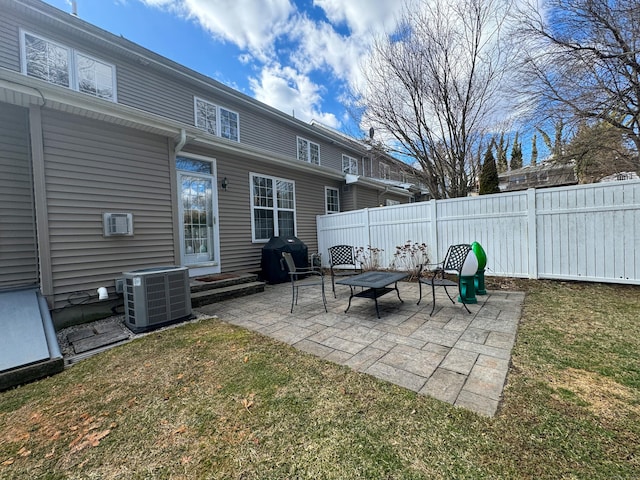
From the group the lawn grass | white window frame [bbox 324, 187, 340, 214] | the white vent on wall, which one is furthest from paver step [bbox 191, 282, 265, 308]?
white window frame [bbox 324, 187, 340, 214]

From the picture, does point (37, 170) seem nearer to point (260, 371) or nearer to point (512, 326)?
point (260, 371)

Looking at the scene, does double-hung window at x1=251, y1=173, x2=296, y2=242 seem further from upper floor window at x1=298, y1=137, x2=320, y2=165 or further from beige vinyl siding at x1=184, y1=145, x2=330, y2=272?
upper floor window at x1=298, y1=137, x2=320, y2=165

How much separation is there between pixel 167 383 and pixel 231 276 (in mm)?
3752

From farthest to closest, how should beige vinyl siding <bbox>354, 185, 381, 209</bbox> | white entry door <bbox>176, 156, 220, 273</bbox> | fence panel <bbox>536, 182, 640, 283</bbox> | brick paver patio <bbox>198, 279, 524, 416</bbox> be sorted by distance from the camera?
beige vinyl siding <bbox>354, 185, 381, 209</bbox> → white entry door <bbox>176, 156, 220, 273</bbox> → fence panel <bbox>536, 182, 640, 283</bbox> → brick paver patio <bbox>198, 279, 524, 416</bbox>

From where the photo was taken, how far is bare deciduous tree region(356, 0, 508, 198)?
6.85 meters

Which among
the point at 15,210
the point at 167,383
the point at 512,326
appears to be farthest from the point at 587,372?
the point at 15,210

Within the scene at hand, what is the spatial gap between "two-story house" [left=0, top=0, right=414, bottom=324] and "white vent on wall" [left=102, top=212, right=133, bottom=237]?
0.07 feet

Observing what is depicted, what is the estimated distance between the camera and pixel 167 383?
241 centimetres

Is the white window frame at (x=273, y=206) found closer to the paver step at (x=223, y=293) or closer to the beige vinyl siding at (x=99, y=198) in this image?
the paver step at (x=223, y=293)

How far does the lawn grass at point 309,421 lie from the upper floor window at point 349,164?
38.7 feet

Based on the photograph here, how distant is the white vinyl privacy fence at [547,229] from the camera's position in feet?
15.0

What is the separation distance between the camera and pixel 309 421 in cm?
183

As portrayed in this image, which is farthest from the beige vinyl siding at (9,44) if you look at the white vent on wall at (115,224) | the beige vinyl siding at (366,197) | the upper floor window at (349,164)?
the upper floor window at (349,164)

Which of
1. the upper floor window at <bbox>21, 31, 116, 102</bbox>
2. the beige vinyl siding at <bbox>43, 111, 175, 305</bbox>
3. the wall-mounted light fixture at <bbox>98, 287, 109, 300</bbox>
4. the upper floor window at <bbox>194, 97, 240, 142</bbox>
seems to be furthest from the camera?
the upper floor window at <bbox>194, 97, 240, 142</bbox>
